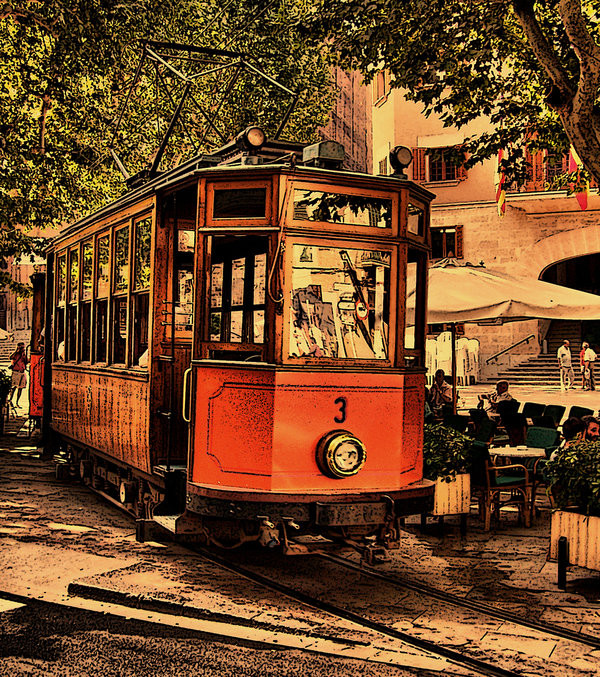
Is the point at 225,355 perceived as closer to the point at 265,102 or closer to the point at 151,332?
the point at 151,332

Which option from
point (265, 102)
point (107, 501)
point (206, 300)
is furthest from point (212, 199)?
point (265, 102)

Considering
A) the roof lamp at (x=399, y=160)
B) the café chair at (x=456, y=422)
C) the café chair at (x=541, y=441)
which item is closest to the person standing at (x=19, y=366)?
the café chair at (x=456, y=422)

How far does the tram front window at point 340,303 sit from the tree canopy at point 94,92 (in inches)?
204

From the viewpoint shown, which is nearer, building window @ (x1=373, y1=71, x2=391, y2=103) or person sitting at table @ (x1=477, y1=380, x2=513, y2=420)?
person sitting at table @ (x1=477, y1=380, x2=513, y2=420)

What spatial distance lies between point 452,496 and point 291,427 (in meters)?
2.91

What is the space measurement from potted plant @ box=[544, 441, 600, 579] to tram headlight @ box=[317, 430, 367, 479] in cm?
171

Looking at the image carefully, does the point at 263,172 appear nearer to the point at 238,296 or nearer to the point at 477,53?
the point at 238,296

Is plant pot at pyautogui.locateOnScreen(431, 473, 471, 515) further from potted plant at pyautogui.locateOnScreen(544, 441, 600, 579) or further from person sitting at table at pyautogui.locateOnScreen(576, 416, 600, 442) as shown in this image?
potted plant at pyautogui.locateOnScreen(544, 441, 600, 579)

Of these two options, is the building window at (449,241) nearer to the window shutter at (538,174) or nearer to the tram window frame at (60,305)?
the window shutter at (538,174)

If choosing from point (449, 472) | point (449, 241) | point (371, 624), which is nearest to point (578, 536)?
point (371, 624)

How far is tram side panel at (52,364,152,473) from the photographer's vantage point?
8102 millimetres

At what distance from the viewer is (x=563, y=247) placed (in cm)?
3159

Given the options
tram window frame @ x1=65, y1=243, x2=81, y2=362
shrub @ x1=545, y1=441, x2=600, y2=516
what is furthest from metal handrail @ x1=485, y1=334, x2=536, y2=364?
shrub @ x1=545, y1=441, x2=600, y2=516

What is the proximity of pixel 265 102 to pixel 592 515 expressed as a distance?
767 inches
